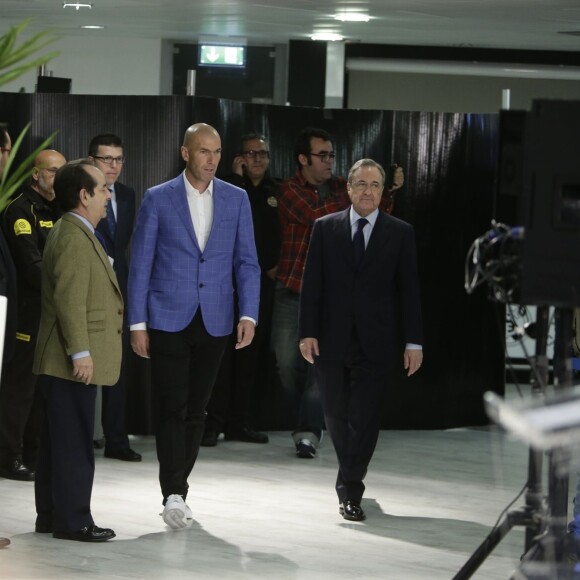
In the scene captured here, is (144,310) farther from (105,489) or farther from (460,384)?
(460,384)

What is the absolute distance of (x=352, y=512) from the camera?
18.0ft

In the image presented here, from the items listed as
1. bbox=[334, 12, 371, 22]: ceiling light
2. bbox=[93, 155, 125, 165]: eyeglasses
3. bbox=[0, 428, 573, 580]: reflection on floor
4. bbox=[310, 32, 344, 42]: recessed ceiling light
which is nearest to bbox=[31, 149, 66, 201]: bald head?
bbox=[93, 155, 125, 165]: eyeglasses

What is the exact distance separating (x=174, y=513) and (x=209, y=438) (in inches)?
81.4

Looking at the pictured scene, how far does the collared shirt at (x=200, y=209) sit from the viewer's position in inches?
212

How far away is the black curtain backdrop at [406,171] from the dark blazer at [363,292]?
6.36ft

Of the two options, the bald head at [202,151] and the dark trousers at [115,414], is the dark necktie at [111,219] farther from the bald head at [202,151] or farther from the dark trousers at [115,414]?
the bald head at [202,151]

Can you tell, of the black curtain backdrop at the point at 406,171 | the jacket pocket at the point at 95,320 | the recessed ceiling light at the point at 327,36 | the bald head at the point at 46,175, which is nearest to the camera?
the jacket pocket at the point at 95,320

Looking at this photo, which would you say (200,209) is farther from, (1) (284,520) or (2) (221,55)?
(2) (221,55)

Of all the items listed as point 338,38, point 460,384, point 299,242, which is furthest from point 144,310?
point 338,38

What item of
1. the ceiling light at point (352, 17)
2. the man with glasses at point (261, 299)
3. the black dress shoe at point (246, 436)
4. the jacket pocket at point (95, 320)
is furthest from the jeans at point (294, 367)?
the ceiling light at point (352, 17)

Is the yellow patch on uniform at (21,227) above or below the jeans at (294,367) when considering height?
above

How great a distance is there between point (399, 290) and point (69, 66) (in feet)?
22.8

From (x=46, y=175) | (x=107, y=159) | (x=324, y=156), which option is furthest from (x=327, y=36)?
(x=46, y=175)

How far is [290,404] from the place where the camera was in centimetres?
785
